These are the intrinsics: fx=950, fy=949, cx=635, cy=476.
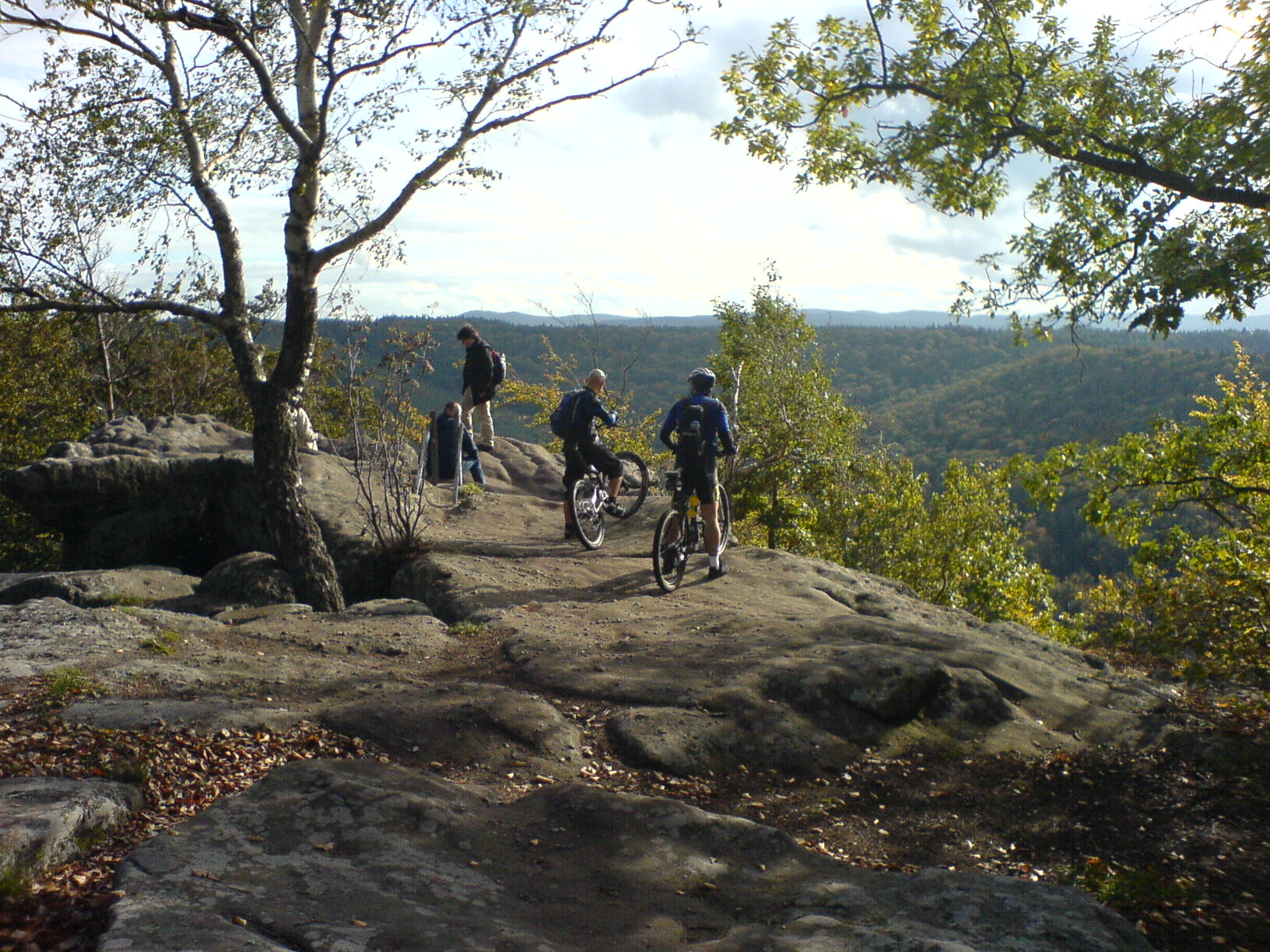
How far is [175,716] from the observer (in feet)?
16.2

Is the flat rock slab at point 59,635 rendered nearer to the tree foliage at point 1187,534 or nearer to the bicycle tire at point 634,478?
the bicycle tire at point 634,478

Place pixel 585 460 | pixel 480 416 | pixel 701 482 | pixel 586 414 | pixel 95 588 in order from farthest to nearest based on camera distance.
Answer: pixel 480 416
pixel 585 460
pixel 586 414
pixel 701 482
pixel 95 588

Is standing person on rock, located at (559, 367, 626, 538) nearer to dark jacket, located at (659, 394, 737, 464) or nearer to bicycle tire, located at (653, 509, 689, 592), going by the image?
dark jacket, located at (659, 394, 737, 464)

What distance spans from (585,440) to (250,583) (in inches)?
163

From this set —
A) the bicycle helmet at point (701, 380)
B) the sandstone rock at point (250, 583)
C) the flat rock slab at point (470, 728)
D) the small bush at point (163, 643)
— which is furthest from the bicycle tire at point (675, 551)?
the small bush at point (163, 643)

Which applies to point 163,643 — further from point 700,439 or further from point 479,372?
point 479,372

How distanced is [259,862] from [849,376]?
14898 centimetres

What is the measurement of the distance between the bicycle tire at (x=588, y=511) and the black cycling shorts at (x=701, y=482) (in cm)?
183

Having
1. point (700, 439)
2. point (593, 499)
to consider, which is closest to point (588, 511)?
point (593, 499)

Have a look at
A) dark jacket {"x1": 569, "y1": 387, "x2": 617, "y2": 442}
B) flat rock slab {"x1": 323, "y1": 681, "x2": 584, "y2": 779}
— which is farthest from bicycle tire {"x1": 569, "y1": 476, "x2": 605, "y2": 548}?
flat rock slab {"x1": 323, "y1": 681, "x2": 584, "y2": 779}

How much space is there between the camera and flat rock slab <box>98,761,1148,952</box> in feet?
9.61

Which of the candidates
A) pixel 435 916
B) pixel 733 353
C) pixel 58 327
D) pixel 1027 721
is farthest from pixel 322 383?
pixel 435 916

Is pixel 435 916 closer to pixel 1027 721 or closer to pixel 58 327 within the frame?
pixel 1027 721

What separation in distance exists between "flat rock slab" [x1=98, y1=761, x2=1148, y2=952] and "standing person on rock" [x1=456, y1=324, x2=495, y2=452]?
10.3 m
